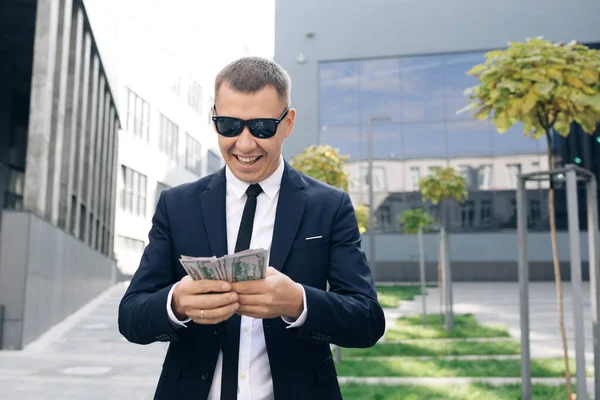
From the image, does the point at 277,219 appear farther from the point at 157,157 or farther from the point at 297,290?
the point at 157,157

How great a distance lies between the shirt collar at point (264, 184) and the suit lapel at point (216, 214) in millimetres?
36

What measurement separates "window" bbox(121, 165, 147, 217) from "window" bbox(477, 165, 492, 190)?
62.8ft

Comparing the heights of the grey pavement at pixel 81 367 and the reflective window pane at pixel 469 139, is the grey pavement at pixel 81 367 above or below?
below

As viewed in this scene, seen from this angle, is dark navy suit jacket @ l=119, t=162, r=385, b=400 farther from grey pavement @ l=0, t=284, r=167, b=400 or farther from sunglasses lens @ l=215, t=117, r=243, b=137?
grey pavement @ l=0, t=284, r=167, b=400

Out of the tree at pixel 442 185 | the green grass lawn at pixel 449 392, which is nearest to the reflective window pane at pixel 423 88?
the tree at pixel 442 185

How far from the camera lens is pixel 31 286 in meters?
12.2

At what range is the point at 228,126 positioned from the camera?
2209 mm

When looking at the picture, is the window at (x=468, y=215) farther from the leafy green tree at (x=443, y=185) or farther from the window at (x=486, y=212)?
the leafy green tree at (x=443, y=185)

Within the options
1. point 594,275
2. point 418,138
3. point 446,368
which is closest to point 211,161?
point 418,138

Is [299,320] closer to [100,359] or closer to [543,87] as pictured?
[543,87]

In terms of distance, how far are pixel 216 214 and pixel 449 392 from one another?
576cm

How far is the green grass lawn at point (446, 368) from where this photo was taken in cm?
841

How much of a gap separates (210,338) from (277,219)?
19.9 inches

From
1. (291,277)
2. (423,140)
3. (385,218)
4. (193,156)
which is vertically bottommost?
(291,277)
